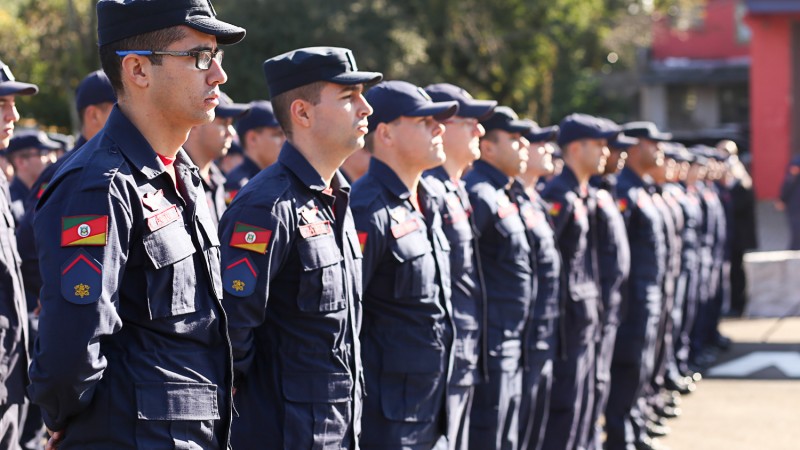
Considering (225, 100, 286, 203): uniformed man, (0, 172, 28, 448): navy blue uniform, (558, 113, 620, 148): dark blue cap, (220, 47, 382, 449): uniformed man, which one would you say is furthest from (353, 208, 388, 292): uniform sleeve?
(558, 113, 620, 148): dark blue cap

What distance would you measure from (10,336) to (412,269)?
1.52 m

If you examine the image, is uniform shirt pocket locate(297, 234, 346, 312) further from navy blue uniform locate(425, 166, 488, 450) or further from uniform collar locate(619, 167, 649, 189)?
uniform collar locate(619, 167, 649, 189)

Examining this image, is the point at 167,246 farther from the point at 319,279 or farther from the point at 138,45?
the point at 319,279

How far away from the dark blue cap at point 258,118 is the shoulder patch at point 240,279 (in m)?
3.94

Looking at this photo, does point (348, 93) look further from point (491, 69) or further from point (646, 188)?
point (491, 69)

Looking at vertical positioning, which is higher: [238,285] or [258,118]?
[258,118]

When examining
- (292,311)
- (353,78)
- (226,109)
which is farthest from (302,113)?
(226,109)

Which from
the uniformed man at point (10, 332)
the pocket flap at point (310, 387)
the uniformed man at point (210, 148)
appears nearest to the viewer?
the pocket flap at point (310, 387)

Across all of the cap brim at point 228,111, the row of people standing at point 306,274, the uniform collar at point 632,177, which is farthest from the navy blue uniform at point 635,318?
the cap brim at point 228,111

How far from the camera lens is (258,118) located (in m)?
7.68

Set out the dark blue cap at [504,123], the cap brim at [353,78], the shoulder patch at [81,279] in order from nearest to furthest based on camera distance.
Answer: the shoulder patch at [81,279] → the cap brim at [353,78] → the dark blue cap at [504,123]

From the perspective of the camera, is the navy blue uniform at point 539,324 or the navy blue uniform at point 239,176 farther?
the navy blue uniform at point 239,176

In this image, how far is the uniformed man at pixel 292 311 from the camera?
12.3ft

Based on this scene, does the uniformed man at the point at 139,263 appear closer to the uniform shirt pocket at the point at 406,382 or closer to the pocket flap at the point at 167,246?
the pocket flap at the point at 167,246
